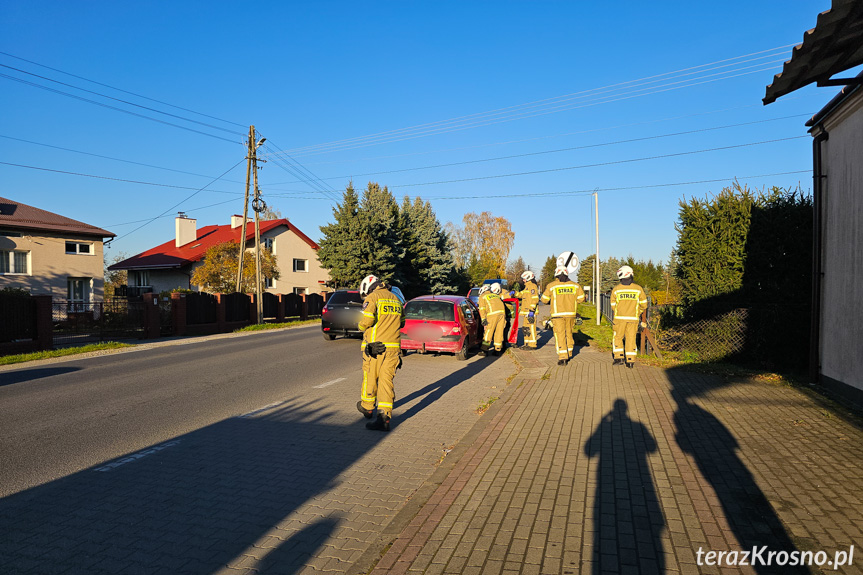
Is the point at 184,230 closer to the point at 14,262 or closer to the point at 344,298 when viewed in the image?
the point at 14,262

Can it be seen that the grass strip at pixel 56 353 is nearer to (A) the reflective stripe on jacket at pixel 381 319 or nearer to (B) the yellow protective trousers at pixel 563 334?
(A) the reflective stripe on jacket at pixel 381 319

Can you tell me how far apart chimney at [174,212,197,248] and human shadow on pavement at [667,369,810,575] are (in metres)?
47.5

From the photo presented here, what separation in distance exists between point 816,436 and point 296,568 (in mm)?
5579

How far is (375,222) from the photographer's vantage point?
1561 inches

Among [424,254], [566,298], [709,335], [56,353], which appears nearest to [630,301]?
[566,298]

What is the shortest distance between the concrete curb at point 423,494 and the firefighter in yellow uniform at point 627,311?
9.28ft

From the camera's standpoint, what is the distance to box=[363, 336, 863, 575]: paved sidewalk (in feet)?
11.5

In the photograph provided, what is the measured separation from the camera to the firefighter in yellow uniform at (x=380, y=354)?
680 centimetres

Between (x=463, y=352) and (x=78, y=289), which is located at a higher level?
(x=78, y=289)

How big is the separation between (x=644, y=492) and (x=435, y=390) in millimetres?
5377

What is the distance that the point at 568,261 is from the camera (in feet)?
41.9

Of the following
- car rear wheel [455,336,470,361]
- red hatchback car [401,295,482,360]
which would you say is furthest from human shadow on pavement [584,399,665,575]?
car rear wheel [455,336,470,361]

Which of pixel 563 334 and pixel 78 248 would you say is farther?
pixel 78 248

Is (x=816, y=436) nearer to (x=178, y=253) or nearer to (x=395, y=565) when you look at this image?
(x=395, y=565)
